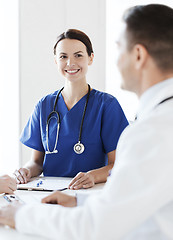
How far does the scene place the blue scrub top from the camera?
5.94 ft

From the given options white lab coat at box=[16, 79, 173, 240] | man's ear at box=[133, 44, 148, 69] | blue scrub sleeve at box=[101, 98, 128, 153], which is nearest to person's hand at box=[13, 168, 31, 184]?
blue scrub sleeve at box=[101, 98, 128, 153]

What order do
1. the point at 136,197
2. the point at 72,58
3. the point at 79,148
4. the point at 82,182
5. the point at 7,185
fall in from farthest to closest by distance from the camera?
the point at 72,58 < the point at 79,148 < the point at 82,182 < the point at 7,185 < the point at 136,197

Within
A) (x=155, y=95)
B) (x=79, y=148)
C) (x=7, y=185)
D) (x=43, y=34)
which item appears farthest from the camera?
(x=43, y=34)

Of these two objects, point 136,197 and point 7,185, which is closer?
point 136,197

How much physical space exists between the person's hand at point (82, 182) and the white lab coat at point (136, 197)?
2.10ft

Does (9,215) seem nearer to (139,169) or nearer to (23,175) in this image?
(139,169)

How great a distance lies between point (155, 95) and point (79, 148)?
3.08ft

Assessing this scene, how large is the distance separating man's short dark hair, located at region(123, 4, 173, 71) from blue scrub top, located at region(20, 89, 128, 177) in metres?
0.92

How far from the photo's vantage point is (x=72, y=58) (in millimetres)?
1889

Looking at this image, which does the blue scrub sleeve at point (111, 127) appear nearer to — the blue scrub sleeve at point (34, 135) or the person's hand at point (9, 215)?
the blue scrub sleeve at point (34, 135)

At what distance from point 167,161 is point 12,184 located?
82 centimetres

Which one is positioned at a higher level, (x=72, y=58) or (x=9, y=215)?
(x=72, y=58)

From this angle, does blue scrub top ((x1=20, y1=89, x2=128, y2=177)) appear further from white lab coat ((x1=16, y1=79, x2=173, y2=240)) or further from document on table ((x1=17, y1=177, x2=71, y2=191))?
white lab coat ((x1=16, y1=79, x2=173, y2=240))

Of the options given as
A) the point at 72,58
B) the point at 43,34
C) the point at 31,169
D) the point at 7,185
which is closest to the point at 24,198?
the point at 7,185
